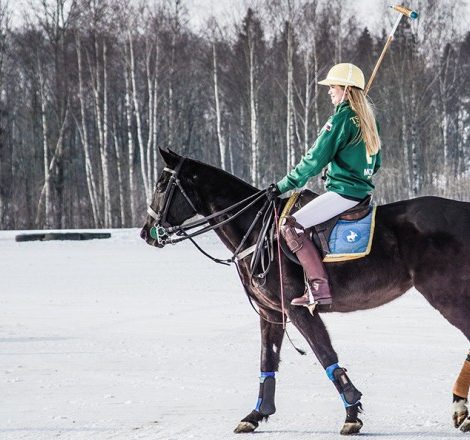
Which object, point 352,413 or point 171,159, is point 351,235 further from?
point 171,159

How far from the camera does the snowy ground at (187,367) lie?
20.1ft

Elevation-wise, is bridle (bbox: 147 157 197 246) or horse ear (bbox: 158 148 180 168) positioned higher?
horse ear (bbox: 158 148 180 168)

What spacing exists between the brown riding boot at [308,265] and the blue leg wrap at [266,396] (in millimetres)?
719

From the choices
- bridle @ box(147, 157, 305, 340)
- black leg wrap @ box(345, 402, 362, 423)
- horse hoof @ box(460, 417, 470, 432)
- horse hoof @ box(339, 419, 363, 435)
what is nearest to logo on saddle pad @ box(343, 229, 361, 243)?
bridle @ box(147, 157, 305, 340)

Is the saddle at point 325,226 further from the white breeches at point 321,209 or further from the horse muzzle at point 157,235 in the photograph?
the horse muzzle at point 157,235

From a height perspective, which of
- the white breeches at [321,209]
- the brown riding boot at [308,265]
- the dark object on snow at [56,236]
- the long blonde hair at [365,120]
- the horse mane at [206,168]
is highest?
the long blonde hair at [365,120]

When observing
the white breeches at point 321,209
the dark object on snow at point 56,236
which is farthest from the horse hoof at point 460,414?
the dark object on snow at point 56,236

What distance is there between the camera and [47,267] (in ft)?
63.5

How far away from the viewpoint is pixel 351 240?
580 centimetres

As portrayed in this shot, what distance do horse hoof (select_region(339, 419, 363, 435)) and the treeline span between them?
24318 mm

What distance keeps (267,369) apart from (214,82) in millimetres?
28544

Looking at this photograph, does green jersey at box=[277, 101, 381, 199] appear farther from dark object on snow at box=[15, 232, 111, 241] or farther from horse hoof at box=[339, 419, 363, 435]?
dark object on snow at box=[15, 232, 111, 241]

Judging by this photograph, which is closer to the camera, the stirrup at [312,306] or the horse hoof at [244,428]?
the stirrup at [312,306]

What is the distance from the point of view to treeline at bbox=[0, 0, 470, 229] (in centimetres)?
3259
